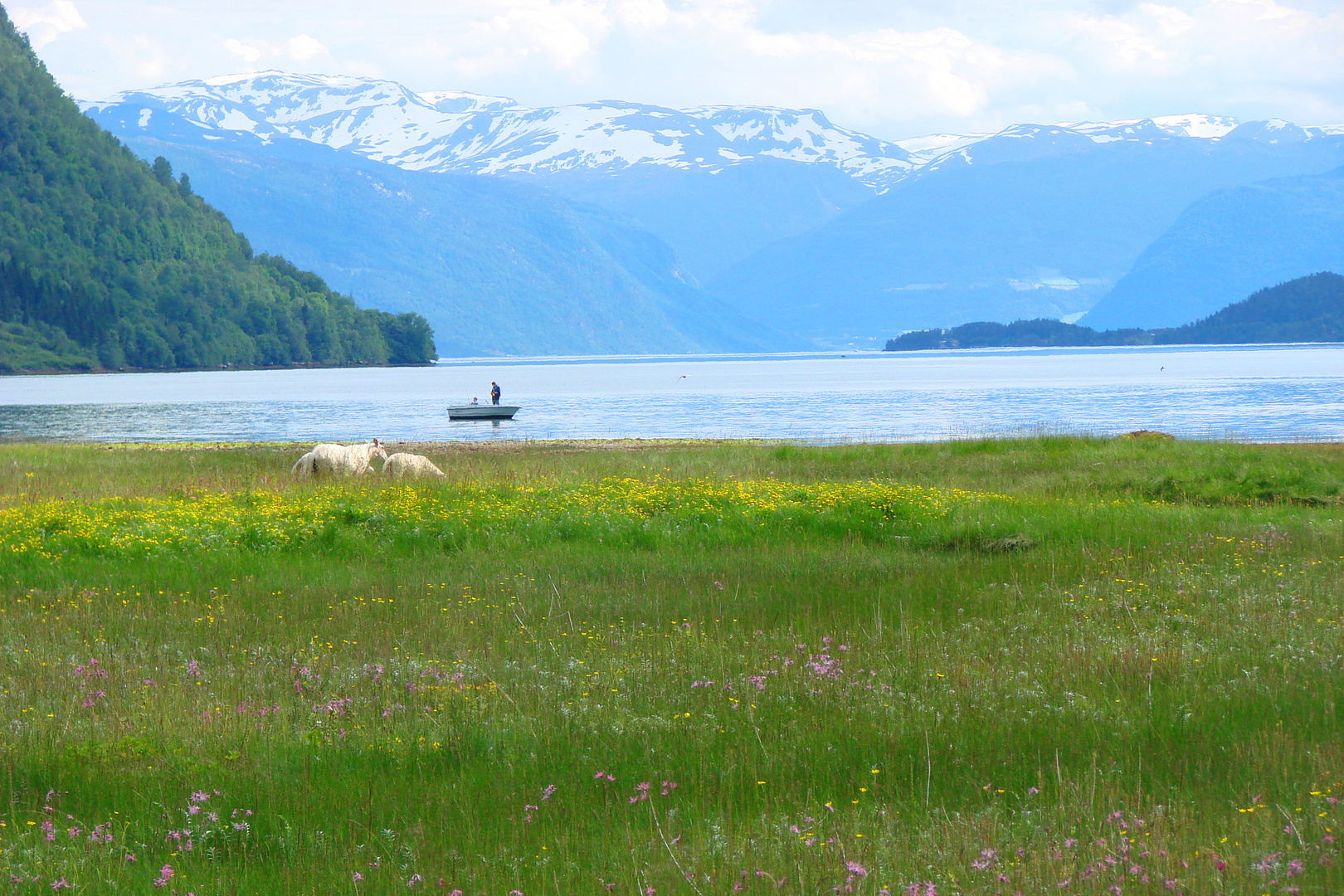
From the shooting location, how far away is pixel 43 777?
855 cm

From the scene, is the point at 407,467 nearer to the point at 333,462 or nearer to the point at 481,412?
the point at 333,462

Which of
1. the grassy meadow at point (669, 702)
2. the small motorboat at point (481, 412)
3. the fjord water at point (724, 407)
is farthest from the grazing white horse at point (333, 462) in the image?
the small motorboat at point (481, 412)

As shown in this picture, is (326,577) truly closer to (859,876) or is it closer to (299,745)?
(299,745)

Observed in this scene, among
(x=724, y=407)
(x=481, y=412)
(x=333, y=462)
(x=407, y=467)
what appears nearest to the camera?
(x=407, y=467)

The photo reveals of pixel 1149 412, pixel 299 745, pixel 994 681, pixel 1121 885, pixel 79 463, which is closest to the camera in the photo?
pixel 1121 885

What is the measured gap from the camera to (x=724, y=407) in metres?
104

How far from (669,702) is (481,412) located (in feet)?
247

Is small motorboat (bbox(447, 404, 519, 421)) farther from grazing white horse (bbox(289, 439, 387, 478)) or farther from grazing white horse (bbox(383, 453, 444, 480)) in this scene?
grazing white horse (bbox(383, 453, 444, 480))

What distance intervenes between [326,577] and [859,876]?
11.9m

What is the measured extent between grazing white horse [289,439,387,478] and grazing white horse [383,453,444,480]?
95 cm

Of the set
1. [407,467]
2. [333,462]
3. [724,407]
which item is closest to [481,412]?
[724,407]

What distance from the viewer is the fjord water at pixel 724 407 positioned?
222 ft

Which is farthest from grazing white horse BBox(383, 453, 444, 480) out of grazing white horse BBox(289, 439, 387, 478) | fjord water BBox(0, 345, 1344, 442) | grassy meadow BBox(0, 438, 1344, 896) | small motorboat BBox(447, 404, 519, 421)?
small motorboat BBox(447, 404, 519, 421)

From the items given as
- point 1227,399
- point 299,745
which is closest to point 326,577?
point 299,745
